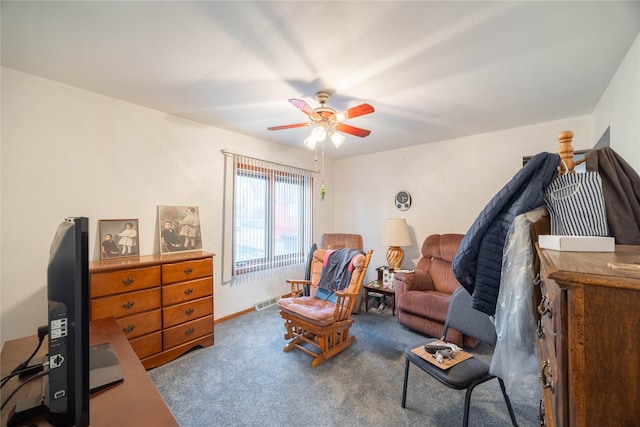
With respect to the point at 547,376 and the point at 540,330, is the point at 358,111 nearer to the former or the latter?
the point at 540,330

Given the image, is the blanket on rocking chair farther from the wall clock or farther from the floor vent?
the wall clock

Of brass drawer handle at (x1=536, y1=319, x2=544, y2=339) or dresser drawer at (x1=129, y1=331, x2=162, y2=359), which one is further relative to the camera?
dresser drawer at (x1=129, y1=331, x2=162, y2=359)

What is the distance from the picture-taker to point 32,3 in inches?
52.3

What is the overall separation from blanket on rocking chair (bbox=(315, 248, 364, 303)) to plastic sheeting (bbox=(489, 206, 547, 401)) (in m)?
1.93

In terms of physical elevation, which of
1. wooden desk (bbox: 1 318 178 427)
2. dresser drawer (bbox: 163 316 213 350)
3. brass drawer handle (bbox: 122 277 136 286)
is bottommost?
dresser drawer (bbox: 163 316 213 350)

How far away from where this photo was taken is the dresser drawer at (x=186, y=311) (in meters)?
2.35

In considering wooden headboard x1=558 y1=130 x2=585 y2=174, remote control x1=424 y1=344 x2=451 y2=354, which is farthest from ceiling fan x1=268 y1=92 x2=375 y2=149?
remote control x1=424 y1=344 x2=451 y2=354

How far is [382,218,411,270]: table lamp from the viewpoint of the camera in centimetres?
368

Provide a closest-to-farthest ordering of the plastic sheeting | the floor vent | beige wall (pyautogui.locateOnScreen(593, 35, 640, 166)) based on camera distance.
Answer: the plastic sheeting → beige wall (pyautogui.locateOnScreen(593, 35, 640, 166)) → the floor vent

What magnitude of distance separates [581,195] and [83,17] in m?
2.44

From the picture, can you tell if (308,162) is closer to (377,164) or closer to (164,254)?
(377,164)

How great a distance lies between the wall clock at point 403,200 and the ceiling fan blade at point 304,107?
240 cm

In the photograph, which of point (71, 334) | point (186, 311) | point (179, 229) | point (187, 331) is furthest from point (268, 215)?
point (71, 334)

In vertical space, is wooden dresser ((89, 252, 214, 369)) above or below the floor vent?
above
